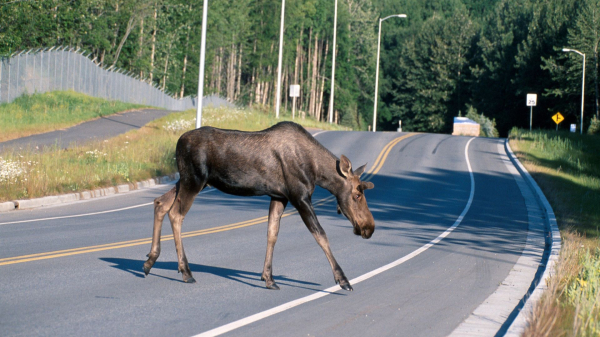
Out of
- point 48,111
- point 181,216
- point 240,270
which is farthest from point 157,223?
point 48,111

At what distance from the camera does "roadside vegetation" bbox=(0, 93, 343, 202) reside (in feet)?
55.2

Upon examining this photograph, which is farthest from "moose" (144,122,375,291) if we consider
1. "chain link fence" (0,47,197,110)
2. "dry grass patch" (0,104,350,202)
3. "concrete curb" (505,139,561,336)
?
"chain link fence" (0,47,197,110)

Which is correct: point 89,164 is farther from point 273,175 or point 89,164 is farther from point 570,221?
point 273,175

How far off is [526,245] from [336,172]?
6.35 meters

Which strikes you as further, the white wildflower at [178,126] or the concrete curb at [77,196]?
the white wildflower at [178,126]

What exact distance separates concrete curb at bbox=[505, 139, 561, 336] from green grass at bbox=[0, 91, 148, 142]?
66.5 feet

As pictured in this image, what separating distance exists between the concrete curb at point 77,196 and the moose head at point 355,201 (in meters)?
9.71

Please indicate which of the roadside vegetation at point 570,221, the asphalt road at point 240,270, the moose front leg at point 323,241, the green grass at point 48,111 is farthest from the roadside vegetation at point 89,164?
the roadside vegetation at point 570,221

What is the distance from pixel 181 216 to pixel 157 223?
34 cm

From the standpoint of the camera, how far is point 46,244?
1096 cm

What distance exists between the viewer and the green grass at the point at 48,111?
3164 cm

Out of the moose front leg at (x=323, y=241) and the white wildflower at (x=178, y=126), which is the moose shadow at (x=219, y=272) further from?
the white wildflower at (x=178, y=126)

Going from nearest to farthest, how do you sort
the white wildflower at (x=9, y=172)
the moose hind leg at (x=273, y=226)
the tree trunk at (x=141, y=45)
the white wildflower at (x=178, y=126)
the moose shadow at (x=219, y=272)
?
the moose hind leg at (x=273, y=226) → the moose shadow at (x=219, y=272) → the white wildflower at (x=9, y=172) → the white wildflower at (x=178, y=126) → the tree trunk at (x=141, y=45)

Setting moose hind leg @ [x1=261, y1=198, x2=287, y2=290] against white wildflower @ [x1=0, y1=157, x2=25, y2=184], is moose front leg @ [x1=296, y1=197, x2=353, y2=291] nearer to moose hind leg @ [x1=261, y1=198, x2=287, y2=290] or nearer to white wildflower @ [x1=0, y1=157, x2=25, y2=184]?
moose hind leg @ [x1=261, y1=198, x2=287, y2=290]
